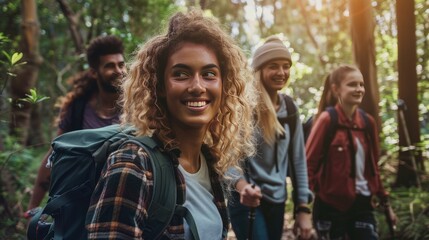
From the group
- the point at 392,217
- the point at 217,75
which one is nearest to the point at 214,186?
the point at 217,75

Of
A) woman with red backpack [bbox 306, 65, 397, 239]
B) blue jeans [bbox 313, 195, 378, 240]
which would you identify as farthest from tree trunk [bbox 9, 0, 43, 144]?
blue jeans [bbox 313, 195, 378, 240]

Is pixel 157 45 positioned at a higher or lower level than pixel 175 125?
higher

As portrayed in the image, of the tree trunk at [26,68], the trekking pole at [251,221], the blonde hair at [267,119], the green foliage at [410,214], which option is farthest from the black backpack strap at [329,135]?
the tree trunk at [26,68]

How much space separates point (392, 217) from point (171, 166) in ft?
12.7

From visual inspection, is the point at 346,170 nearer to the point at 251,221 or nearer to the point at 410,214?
the point at 251,221

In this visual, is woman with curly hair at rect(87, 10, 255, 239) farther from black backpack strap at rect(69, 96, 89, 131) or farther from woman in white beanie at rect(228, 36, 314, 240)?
black backpack strap at rect(69, 96, 89, 131)

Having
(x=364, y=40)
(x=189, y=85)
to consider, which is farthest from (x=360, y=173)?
(x=189, y=85)

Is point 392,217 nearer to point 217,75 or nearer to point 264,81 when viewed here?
point 264,81

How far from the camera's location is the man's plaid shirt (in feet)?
5.53

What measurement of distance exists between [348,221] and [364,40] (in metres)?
3.22

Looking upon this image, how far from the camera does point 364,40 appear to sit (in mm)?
6980

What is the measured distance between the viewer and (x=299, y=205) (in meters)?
4.38

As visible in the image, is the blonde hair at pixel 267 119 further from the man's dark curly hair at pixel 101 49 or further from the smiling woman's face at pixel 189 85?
the smiling woman's face at pixel 189 85

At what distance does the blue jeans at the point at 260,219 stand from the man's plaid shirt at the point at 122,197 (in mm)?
2439
